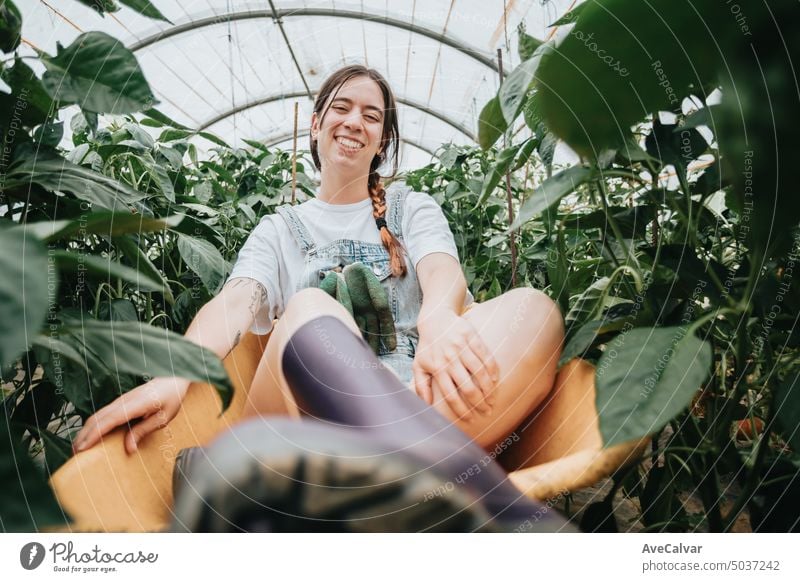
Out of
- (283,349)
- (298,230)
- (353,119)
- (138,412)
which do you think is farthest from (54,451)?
(353,119)

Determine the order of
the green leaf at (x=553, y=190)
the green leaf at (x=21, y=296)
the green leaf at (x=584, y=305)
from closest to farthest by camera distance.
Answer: the green leaf at (x=21, y=296)
the green leaf at (x=553, y=190)
the green leaf at (x=584, y=305)

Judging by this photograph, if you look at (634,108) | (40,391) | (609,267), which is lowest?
(40,391)

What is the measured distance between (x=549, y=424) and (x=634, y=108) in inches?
10.2

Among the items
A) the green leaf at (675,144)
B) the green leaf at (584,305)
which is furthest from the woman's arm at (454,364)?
the green leaf at (675,144)

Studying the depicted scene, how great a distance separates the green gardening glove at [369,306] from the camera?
0.53 m

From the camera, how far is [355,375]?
1.40 feet

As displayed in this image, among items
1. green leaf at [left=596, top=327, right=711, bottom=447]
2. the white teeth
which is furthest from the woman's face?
green leaf at [left=596, top=327, right=711, bottom=447]

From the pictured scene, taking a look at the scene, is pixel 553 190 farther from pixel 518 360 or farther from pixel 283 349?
pixel 283 349

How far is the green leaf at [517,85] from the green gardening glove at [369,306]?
19 cm

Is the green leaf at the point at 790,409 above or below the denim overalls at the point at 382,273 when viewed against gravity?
below

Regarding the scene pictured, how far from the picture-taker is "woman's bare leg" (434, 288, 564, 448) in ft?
1.49

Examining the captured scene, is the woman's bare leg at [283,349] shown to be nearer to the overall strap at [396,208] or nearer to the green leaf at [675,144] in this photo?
the overall strap at [396,208]
